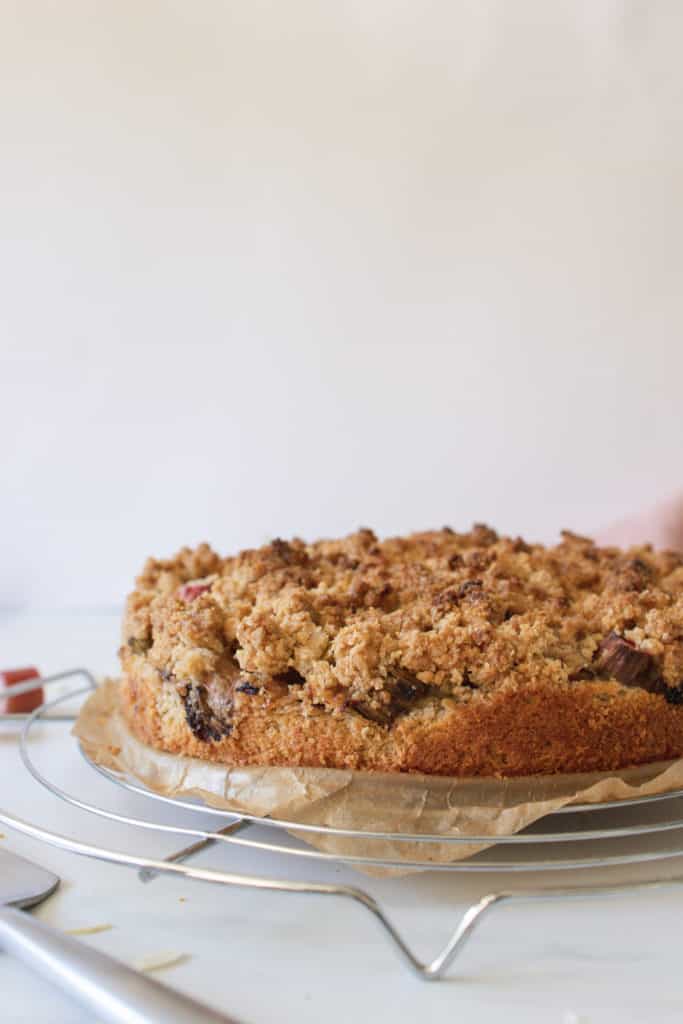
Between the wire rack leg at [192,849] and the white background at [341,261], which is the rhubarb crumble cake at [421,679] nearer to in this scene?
the wire rack leg at [192,849]

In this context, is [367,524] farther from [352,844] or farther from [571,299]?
[352,844]

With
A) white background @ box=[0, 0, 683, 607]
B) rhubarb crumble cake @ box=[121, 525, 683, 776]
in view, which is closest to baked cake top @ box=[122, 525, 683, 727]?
rhubarb crumble cake @ box=[121, 525, 683, 776]

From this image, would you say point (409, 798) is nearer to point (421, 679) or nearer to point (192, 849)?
point (421, 679)

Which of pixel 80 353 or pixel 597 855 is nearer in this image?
pixel 597 855

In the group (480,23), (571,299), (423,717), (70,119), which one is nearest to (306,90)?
(480,23)

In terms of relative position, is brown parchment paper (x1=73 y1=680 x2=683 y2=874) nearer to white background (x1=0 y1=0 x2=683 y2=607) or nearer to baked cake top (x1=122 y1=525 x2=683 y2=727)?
baked cake top (x1=122 y1=525 x2=683 y2=727)

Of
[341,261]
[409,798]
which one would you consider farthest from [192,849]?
[341,261]
